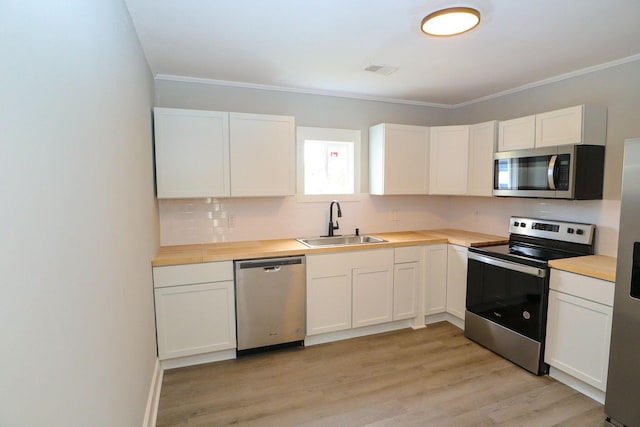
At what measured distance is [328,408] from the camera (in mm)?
2234

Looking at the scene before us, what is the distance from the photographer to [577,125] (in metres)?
2.68

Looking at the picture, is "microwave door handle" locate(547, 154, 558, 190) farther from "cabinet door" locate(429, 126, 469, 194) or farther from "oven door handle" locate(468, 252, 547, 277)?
"cabinet door" locate(429, 126, 469, 194)

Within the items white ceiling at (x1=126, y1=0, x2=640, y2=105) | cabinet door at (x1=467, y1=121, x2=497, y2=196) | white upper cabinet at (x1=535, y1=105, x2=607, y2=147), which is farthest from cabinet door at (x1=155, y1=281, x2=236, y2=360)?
white upper cabinet at (x1=535, y1=105, x2=607, y2=147)

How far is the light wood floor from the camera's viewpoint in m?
2.14

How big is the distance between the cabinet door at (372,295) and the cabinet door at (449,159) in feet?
3.98

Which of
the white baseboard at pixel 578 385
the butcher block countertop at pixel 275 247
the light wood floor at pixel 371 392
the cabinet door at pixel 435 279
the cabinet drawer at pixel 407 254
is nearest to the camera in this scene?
the light wood floor at pixel 371 392

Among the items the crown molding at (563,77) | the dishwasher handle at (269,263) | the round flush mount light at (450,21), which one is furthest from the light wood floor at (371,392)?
the crown molding at (563,77)

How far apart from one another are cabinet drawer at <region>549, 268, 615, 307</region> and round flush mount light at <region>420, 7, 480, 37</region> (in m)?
1.88

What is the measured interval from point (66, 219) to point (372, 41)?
2.17m

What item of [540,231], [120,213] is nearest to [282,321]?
[120,213]

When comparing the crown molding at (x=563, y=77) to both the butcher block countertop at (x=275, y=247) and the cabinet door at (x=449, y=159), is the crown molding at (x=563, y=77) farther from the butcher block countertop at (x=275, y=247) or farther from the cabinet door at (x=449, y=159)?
the butcher block countertop at (x=275, y=247)

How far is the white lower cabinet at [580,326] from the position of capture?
2227mm

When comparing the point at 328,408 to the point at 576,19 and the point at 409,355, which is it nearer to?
the point at 409,355

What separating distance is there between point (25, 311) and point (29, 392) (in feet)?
0.53
